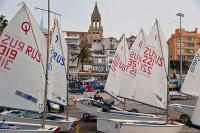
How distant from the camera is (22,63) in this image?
17156 millimetres

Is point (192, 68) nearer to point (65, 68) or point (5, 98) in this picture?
point (65, 68)

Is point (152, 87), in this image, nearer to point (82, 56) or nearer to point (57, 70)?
point (57, 70)

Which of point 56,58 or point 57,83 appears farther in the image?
point 56,58

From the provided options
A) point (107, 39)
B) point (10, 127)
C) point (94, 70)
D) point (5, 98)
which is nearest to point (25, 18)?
point (5, 98)

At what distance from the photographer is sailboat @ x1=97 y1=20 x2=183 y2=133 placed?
19.0m

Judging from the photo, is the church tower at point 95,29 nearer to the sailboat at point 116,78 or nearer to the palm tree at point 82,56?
the palm tree at point 82,56

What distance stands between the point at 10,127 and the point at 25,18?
16.5ft

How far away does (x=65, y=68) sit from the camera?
71.9ft

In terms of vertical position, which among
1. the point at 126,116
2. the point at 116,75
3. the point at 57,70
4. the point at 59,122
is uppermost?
the point at 57,70

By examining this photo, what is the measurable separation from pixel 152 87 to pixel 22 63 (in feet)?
24.9

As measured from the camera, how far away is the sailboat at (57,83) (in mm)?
20656

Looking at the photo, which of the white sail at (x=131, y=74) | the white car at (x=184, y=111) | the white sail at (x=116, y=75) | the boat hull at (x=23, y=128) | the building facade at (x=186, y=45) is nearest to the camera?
the boat hull at (x=23, y=128)

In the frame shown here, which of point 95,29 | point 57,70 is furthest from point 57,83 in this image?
point 95,29

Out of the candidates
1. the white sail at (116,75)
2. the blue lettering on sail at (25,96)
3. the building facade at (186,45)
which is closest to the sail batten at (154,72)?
the blue lettering on sail at (25,96)
